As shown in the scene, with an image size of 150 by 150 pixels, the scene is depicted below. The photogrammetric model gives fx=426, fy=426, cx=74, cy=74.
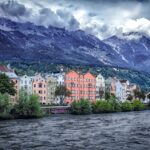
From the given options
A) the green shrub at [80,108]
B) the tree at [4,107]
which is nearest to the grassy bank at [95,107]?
the green shrub at [80,108]

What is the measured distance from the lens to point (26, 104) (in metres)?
133

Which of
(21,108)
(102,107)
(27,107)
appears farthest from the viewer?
(102,107)

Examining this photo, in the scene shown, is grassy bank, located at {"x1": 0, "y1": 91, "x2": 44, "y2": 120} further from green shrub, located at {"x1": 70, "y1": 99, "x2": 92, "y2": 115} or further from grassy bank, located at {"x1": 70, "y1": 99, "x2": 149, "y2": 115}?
grassy bank, located at {"x1": 70, "y1": 99, "x2": 149, "y2": 115}

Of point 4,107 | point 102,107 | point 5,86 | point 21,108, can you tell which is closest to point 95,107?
point 102,107

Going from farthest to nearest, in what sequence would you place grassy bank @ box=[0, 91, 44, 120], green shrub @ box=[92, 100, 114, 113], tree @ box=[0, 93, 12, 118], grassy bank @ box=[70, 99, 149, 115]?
1. green shrub @ box=[92, 100, 114, 113]
2. grassy bank @ box=[70, 99, 149, 115]
3. grassy bank @ box=[0, 91, 44, 120]
4. tree @ box=[0, 93, 12, 118]

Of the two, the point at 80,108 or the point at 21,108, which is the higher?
the point at 21,108

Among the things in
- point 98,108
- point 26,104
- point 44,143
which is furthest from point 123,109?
point 44,143

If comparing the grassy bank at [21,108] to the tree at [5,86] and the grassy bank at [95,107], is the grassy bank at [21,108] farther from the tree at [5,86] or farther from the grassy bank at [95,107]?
the grassy bank at [95,107]

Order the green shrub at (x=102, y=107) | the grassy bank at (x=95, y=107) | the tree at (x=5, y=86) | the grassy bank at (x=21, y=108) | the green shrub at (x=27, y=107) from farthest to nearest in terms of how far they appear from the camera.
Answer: the green shrub at (x=102, y=107), the grassy bank at (x=95, y=107), the tree at (x=5, y=86), the green shrub at (x=27, y=107), the grassy bank at (x=21, y=108)

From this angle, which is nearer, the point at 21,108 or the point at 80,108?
the point at 21,108

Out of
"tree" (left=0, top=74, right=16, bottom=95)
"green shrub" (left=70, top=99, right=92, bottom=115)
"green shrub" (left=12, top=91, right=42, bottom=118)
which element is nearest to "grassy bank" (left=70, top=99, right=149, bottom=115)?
"green shrub" (left=70, top=99, right=92, bottom=115)

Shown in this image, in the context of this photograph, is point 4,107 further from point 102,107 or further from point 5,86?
point 102,107

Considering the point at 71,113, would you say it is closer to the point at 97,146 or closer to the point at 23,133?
the point at 23,133

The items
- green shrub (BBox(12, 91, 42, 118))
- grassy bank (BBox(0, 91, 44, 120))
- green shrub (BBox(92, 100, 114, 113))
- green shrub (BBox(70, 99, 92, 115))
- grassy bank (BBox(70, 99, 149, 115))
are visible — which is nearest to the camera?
grassy bank (BBox(0, 91, 44, 120))
